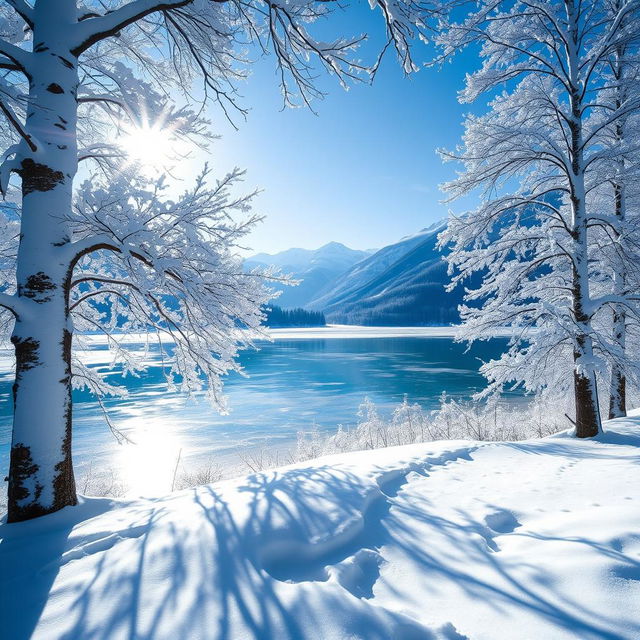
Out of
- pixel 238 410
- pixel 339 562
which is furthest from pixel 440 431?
pixel 238 410

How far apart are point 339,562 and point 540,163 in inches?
360

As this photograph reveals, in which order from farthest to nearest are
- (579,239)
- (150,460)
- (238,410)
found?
(238,410) → (150,460) → (579,239)

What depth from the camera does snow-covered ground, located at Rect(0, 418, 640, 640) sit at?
1.81 m

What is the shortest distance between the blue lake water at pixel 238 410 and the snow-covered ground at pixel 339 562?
287 cm

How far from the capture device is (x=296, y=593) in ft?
6.59

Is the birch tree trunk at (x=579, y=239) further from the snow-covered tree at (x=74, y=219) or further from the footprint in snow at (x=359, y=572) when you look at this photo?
the footprint in snow at (x=359, y=572)

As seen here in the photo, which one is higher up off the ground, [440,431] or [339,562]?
[339,562]

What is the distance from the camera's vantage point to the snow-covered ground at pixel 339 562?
1.81 metres

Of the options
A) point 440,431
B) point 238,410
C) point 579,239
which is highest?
point 579,239

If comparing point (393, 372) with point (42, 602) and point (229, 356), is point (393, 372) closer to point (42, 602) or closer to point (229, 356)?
point (229, 356)

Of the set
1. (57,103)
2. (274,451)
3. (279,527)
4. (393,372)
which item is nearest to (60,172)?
(57,103)

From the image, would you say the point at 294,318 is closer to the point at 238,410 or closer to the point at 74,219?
the point at 238,410

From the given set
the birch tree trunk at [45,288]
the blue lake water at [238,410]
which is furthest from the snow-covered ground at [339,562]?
the blue lake water at [238,410]

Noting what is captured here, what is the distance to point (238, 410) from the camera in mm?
19578
